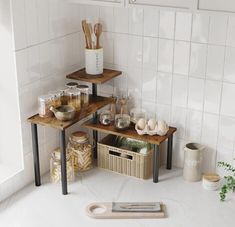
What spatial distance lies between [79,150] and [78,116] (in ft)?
0.90

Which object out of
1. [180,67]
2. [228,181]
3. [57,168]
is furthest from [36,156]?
[228,181]

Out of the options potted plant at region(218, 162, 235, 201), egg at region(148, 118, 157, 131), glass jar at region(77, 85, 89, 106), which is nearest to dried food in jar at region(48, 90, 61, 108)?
glass jar at region(77, 85, 89, 106)

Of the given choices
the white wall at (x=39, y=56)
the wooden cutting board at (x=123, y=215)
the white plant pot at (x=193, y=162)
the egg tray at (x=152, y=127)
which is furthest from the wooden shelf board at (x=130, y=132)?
the wooden cutting board at (x=123, y=215)

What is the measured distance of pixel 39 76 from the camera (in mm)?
2527

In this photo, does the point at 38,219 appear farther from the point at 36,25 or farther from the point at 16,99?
the point at 36,25

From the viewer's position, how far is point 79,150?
2676 millimetres

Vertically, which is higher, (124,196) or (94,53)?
(94,53)

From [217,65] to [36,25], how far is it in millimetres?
919

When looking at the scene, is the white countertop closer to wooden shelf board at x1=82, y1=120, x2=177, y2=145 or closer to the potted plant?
the potted plant

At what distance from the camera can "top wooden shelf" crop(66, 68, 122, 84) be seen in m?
2.61

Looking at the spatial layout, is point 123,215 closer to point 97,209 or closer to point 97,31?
point 97,209

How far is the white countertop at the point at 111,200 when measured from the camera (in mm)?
2256

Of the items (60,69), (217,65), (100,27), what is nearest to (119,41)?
(100,27)

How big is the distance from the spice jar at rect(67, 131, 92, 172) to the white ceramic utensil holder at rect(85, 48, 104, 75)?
0.35 m
